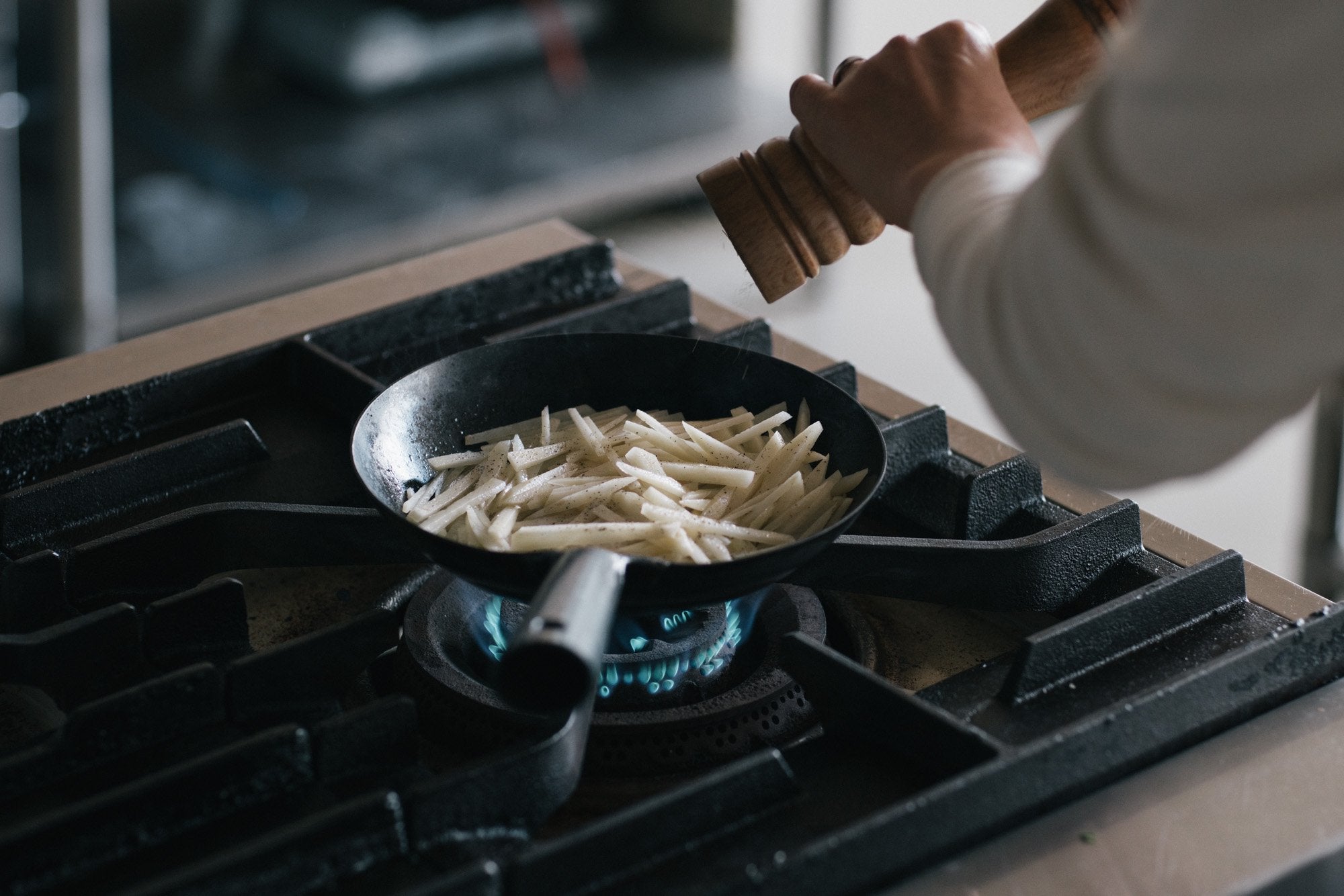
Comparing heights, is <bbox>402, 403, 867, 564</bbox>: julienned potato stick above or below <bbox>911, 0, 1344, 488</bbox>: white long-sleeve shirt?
below

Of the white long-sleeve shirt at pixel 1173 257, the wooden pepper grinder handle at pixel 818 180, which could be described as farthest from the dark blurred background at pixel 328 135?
the white long-sleeve shirt at pixel 1173 257

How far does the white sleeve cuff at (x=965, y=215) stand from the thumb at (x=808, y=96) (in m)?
0.11

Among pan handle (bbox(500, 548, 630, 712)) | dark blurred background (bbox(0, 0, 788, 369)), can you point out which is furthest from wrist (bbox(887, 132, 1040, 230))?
dark blurred background (bbox(0, 0, 788, 369))

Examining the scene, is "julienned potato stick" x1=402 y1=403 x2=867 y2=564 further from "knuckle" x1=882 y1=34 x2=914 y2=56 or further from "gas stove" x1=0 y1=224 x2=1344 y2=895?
"knuckle" x1=882 y1=34 x2=914 y2=56

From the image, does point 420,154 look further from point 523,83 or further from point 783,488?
point 783,488

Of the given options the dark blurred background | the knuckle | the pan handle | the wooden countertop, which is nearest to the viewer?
the pan handle

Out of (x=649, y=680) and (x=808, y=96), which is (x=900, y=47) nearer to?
(x=808, y=96)

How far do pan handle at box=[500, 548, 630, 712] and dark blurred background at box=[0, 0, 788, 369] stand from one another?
1804mm

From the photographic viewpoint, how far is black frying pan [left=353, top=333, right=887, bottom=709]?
678 millimetres

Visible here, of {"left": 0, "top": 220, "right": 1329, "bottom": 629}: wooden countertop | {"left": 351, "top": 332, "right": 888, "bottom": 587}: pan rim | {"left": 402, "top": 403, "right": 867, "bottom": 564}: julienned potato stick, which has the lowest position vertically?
{"left": 0, "top": 220, "right": 1329, "bottom": 629}: wooden countertop

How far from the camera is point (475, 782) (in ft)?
2.23

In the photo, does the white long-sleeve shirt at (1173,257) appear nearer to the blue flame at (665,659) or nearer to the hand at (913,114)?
the hand at (913,114)

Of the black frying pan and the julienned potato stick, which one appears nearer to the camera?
the black frying pan

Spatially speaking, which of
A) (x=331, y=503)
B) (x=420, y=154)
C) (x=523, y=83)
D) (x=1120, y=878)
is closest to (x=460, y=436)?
(x=331, y=503)
